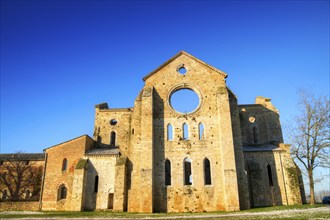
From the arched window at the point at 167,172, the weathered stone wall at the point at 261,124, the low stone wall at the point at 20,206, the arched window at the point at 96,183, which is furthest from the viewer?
the weathered stone wall at the point at 261,124

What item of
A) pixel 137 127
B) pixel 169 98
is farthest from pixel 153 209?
pixel 169 98

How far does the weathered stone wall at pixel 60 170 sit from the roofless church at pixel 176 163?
0.10 meters

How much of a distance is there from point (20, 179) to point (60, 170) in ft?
27.9

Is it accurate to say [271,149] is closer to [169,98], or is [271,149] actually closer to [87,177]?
[169,98]

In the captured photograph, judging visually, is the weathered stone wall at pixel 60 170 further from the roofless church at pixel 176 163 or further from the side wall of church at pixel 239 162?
the side wall of church at pixel 239 162

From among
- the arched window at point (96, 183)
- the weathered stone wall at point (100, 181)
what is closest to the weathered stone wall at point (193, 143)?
the weathered stone wall at point (100, 181)

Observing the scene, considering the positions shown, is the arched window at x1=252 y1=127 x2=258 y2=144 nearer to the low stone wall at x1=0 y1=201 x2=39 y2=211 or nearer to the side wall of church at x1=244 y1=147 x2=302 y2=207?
the side wall of church at x1=244 y1=147 x2=302 y2=207

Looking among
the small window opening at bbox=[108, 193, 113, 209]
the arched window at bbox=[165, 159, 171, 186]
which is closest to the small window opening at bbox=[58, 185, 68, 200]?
the small window opening at bbox=[108, 193, 113, 209]

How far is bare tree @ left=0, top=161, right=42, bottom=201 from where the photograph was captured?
31156mm

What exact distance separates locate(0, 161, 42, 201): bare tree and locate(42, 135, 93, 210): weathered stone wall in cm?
557

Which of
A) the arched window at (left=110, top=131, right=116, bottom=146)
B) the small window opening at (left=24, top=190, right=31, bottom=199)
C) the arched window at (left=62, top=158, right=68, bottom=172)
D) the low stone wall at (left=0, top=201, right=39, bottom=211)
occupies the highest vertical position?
the arched window at (left=110, top=131, right=116, bottom=146)

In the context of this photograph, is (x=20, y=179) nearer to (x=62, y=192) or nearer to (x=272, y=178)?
(x=62, y=192)

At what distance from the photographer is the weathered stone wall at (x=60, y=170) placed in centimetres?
2581

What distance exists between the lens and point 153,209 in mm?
20797
